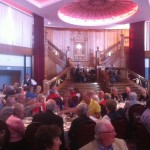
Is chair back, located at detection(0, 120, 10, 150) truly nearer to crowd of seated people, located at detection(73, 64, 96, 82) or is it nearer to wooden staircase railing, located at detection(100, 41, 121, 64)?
crowd of seated people, located at detection(73, 64, 96, 82)

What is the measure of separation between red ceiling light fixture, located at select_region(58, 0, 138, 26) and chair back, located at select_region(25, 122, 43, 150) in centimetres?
1029

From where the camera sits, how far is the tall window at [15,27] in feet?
39.7

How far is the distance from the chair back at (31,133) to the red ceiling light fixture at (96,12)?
10286mm

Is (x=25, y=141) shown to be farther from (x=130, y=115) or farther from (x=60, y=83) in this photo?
(x=60, y=83)

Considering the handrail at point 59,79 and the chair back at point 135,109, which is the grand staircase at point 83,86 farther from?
the chair back at point 135,109

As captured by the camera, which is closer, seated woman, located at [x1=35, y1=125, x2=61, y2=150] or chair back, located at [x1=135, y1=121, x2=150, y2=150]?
seated woman, located at [x1=35, y1=125, x2=61, y2=150]

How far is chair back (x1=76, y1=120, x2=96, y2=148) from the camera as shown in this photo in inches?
149

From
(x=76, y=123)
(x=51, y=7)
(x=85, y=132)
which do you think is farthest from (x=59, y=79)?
(x=85, y=132)

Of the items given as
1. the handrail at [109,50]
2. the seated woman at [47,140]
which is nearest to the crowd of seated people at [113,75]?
the handrail at [109,50]

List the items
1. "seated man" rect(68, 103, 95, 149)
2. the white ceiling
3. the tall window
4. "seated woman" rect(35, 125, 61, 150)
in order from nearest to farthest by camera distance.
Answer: "seated woman" rect(35, 125, 61, 150) < "seated man" rect(68, 103, 95, 149) < the white ceiling < the tall window

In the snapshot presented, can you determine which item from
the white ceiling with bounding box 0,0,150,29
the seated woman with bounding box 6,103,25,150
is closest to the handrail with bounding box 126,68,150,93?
the white ceiling with bounding box 0,0,150,29

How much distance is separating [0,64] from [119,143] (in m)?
9.85

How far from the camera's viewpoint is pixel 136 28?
15.8m

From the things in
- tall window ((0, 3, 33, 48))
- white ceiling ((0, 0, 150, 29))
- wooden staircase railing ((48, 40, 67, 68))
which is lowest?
wooden staircase railing ((48, 40, 67, 68))
